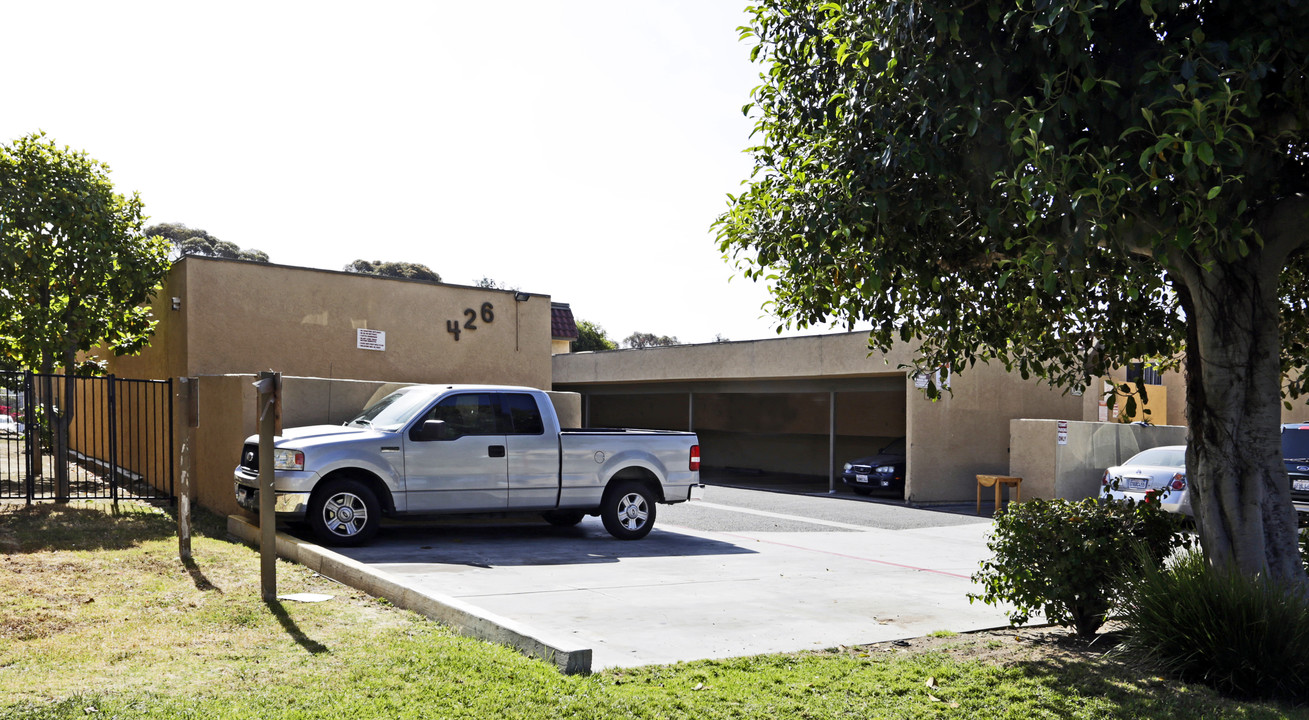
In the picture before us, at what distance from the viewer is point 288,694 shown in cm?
529

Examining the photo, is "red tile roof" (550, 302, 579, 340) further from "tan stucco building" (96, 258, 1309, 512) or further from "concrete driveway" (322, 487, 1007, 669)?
"concrete driveway" (322, 487, 1007, 669)

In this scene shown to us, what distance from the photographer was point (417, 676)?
18.6 feet

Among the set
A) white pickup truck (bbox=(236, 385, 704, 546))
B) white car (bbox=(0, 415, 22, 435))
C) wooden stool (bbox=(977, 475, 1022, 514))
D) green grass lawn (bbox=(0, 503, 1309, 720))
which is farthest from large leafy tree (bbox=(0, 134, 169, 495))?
wooden stool (bbox=(977, 475, 1022, 514))

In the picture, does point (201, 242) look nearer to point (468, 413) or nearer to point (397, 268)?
point (397, 268)

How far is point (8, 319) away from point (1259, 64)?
14913mm

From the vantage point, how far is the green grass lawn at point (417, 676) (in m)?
5.18

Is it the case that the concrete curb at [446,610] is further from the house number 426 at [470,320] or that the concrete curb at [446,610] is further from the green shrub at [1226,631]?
the house number 426 at [470,320]

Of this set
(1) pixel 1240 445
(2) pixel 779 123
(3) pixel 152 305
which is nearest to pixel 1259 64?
(1) pixel 1240 445

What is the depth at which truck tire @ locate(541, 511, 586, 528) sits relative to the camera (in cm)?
1357

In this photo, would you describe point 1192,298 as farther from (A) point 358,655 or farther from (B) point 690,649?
(A) point 358,655

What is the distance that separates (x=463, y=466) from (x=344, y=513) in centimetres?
144

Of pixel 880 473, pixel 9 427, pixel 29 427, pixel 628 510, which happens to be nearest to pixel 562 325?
pixel 9 427

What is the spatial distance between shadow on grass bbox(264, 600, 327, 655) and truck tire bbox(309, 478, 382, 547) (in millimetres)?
3267

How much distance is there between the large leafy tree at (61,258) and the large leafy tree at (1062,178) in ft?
34.9
